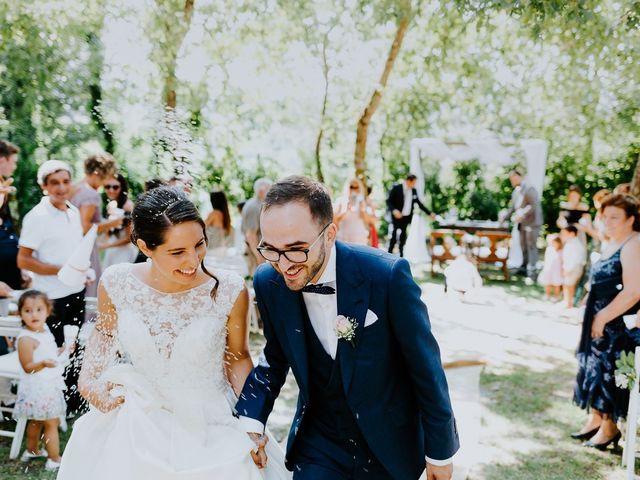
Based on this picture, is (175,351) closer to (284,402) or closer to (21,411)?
(21,411)

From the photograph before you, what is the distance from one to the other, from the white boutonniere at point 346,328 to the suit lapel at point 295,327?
18 cm

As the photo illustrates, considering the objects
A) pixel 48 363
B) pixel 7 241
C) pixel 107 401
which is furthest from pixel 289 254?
pixel 7 241

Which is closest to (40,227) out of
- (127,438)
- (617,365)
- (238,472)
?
(127,438)

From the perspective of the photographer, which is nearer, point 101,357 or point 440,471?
Result: point 440,471

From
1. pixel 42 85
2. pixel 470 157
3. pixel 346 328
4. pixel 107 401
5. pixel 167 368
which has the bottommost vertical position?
pixel 107 401

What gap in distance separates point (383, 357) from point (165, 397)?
3.24ft

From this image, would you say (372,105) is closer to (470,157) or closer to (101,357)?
(470,157)

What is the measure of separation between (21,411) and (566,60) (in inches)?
404

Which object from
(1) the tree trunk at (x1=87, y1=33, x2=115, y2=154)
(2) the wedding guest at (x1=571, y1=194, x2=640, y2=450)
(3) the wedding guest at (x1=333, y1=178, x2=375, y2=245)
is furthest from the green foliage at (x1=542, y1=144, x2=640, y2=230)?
(2) the wedding guest at (x1=571, y1=194, x2=640, y2=450)

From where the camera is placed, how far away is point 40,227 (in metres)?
4.69

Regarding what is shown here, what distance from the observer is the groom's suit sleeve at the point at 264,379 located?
2.48m

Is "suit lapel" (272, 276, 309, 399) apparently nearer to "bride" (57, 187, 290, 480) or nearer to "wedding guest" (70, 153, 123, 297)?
"bride" (57, 187, 290, 480)

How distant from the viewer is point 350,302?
7.39 feet

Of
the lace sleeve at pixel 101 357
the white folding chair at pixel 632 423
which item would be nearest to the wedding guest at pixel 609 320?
the white folding chair at pixel 632 423
